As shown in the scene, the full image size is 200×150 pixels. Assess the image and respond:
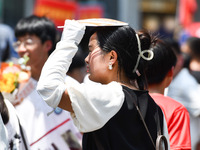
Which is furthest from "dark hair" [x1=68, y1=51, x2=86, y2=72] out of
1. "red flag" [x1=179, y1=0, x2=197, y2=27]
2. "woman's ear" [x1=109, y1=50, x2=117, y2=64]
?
"red flag" [x1=179, y1=0, x2=197, y2=27]

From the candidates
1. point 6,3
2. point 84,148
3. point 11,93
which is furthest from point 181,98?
point 6,3

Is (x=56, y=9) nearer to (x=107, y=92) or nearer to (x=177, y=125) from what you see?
(x=177, y=125)

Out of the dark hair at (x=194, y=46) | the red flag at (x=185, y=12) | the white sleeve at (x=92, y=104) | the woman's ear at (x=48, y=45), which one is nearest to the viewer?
the white sleeve at (x=92, y=104)

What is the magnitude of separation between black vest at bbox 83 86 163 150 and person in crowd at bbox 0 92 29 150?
599 millimetres

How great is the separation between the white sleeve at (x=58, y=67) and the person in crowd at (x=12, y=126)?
545 mm

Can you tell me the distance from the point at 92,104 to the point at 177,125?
0.77 metres

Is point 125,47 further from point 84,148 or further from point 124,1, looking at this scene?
point 124,1

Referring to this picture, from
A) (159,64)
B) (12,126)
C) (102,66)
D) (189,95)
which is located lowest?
(189,95)

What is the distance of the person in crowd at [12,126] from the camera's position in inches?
100

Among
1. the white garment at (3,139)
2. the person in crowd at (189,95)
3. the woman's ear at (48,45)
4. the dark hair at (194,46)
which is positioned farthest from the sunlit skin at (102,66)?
the dark hair at (194,46)

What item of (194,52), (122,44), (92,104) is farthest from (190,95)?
(92,104)

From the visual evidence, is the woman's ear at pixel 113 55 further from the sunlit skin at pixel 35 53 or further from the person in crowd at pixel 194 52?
the person in crowd at pixel 194 52

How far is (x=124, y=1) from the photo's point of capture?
13.0m

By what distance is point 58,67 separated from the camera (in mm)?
2133
